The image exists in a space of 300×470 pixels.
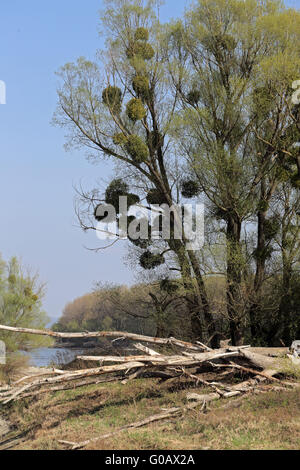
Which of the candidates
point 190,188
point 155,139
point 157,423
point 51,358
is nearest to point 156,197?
point 190,188

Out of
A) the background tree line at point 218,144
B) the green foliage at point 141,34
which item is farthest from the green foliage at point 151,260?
the green foliage at point 141,34

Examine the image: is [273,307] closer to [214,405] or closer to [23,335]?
[214,405]

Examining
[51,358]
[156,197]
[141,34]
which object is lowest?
[51,358]

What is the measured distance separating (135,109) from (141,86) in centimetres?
144

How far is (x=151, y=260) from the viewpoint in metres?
20.1

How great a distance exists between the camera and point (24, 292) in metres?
23.7

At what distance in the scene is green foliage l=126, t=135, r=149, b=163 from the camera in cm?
A: 1928

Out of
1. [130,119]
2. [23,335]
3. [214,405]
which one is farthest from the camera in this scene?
[23,335]

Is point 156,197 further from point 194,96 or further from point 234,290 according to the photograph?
point 234,290

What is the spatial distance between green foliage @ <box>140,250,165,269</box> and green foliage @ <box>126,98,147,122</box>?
16.3 feet

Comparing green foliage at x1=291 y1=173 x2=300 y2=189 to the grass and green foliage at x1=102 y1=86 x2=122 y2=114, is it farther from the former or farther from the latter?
the grass
